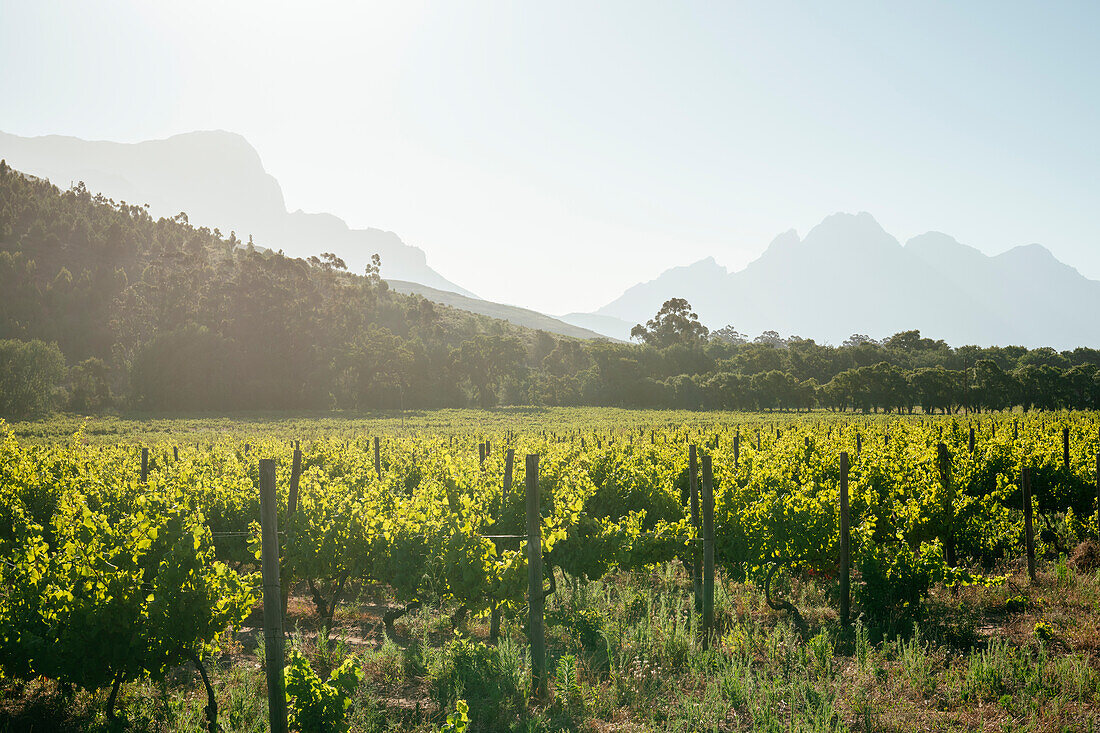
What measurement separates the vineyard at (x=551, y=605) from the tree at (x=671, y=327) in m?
110

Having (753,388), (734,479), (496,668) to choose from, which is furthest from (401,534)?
A: (753,388)

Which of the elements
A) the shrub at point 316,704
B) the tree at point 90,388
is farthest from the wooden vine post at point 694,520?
the tree at point 90,388

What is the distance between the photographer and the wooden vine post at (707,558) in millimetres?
8133

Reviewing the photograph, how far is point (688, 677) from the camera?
6.92m

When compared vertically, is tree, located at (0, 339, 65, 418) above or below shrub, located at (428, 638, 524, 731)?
above

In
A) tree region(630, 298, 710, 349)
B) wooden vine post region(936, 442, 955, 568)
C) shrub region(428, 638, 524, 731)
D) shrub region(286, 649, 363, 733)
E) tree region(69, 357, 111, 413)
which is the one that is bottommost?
shrub region(428, 638, 524, 731)

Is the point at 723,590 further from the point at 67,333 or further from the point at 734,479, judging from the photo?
the point at 67,333

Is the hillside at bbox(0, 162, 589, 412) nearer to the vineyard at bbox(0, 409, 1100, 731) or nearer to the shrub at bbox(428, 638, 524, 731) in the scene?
the vineyard at bbox(0, 409, 1100, 731)

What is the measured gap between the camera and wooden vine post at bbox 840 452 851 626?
8.43 meters

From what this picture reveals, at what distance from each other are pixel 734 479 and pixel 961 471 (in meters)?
4.88

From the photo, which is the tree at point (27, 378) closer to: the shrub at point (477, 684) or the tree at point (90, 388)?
the tree at point (90, 388)

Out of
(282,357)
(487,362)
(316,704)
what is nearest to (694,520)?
(316,704)

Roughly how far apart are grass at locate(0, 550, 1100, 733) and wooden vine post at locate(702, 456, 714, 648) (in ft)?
0.62

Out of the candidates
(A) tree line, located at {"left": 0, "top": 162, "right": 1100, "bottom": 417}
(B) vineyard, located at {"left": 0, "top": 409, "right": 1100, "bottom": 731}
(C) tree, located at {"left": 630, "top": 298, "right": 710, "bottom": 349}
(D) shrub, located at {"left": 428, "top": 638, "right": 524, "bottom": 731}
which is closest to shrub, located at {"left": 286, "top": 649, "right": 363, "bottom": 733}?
(B) vineyard, located at {"left": 0, "top": 409, "right": 1100, "bottom": 731}
